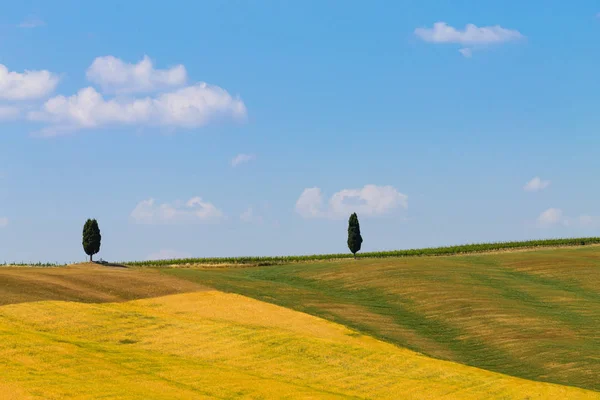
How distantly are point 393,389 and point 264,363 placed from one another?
611 cm

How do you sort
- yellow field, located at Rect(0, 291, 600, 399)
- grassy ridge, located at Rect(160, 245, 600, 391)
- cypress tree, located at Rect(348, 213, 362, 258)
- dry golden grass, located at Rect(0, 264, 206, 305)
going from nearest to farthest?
1. yellow field, located at Rect(0, 291, 600, 399)
2. grassy ridge, located at Rect(160, 245, 600, 391)
3. dry golden grass, located at Rect(0, 264, 206, 305)
4. cypress tree, located at Rect(348, 213, 362, 258)

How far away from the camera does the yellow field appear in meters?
32.5

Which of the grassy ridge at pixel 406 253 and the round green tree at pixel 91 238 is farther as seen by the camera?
the grassy ridge at pixel 406 253

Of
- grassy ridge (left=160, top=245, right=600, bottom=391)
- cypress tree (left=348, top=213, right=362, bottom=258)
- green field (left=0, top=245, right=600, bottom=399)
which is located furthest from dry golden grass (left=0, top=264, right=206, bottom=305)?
cypress tree (left=348, top=213, right=362, bottom=258)

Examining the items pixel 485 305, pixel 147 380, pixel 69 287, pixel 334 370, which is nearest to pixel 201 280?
pixel 69 287

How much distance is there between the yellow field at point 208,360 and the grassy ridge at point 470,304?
160 inches

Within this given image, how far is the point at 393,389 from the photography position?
36812mm

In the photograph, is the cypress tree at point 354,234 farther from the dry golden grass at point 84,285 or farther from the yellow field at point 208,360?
the yellow field at point 208,360

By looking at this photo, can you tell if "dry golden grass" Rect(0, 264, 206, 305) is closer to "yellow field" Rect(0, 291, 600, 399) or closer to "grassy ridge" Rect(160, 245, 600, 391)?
"yellow field" Rect(0, 291, 600, 399)

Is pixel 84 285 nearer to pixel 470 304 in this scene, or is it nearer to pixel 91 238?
pixel 470 304

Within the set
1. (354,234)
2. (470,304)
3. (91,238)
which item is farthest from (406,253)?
(470,304)

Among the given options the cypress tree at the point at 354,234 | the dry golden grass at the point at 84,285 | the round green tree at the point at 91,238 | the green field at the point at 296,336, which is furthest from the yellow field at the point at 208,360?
the cypress tree at the point at 354,234

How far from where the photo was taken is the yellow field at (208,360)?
3250 cm

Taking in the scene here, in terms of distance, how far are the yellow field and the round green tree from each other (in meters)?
52.6
